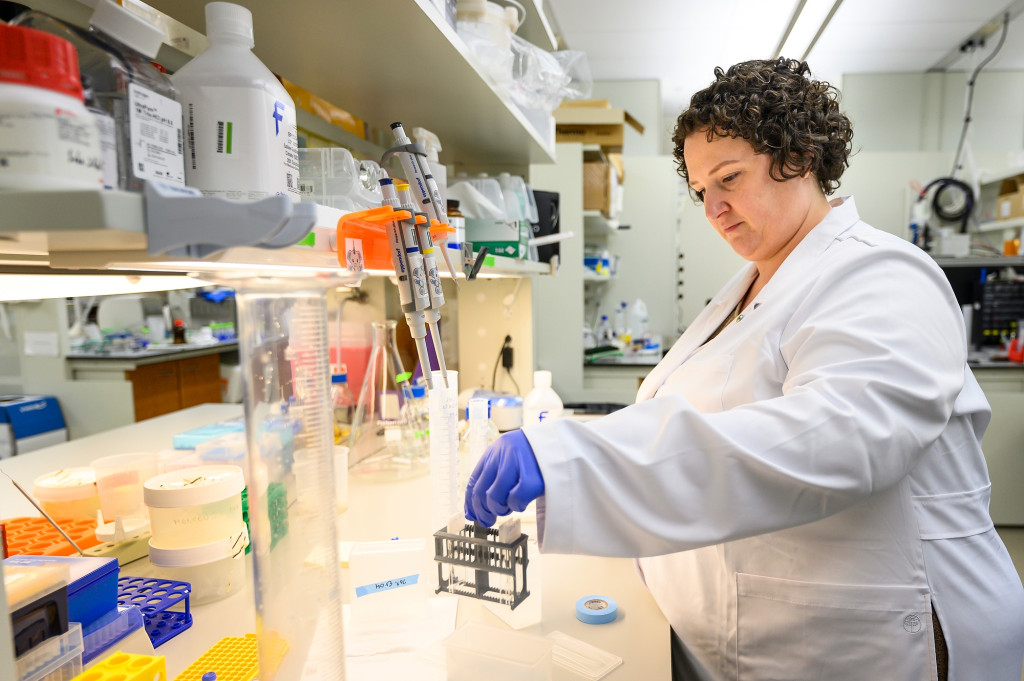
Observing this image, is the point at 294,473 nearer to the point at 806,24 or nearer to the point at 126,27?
the point at 126,27

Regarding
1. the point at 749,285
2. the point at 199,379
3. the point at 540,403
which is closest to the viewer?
the point at 749,285

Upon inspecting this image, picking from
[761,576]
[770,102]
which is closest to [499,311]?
[770,102]

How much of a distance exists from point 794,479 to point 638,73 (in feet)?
16.4

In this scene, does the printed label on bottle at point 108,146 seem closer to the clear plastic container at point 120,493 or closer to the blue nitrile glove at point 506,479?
the blue nitrile glove at point 506,479

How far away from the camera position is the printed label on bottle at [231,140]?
0.64 m

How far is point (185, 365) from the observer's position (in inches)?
196

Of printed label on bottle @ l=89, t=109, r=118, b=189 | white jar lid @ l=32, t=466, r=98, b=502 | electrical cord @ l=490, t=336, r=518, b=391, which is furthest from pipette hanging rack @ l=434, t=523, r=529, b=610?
electrical cord @ l=490, t=336, r=518, b=391

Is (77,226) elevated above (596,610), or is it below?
above

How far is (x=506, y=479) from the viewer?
2.44ft

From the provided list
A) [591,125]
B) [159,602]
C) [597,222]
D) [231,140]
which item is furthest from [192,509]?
[597,222]

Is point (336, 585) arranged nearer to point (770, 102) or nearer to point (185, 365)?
point (770, 102)

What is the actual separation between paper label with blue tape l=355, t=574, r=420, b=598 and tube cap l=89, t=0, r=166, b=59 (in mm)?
732

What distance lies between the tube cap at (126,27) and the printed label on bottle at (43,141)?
0.56ft

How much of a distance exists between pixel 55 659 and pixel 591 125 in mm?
3544
